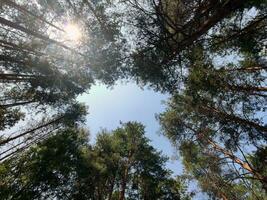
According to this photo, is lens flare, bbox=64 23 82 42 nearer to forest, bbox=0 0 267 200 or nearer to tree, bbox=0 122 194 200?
forest, bbox=0 0 267 200

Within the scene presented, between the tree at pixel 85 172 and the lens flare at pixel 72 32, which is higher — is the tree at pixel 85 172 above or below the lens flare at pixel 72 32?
below

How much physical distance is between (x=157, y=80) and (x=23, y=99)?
322 inches

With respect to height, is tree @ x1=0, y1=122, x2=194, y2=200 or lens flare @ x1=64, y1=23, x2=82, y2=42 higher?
lens flare @ x1=64, y1=23, x2=82, y2=42

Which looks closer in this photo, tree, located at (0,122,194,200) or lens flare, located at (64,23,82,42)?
lens flare, located at (64,23,82,42)

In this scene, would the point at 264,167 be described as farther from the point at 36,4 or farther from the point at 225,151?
the point at 36,4

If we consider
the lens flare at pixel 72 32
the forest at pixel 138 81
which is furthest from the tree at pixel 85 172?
the lens flare at pixel 72 32

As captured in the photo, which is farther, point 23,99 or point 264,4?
point 23,99

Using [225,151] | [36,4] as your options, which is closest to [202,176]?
[225,151]

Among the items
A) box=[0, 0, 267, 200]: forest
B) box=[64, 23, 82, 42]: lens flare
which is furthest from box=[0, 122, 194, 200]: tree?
box=[64, 23, 82, 42]: lens flare

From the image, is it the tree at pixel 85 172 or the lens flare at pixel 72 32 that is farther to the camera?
the tree at pixel 85 172

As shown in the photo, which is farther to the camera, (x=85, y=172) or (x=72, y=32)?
(x=85, y=172)

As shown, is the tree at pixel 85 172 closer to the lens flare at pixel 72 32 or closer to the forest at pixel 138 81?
the forest at pixel 138 81

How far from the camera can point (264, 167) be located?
43.5ft

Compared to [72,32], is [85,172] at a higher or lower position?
lower
